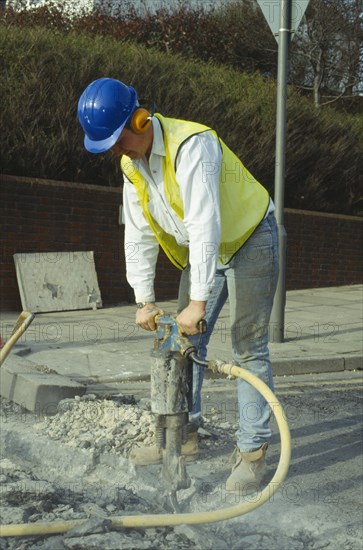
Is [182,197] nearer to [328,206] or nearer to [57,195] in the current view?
[57,195]

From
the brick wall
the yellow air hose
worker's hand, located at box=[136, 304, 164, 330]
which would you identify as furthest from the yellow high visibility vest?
the brick wall

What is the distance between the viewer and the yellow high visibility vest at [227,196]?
3.91 metres

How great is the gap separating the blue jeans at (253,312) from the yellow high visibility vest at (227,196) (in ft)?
0.23

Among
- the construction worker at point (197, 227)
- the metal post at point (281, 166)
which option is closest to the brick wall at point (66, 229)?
the metal post at point (281, 166)

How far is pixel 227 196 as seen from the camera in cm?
404

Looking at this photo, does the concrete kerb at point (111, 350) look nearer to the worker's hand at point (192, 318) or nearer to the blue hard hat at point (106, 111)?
the worker's hand at point (192, 318)

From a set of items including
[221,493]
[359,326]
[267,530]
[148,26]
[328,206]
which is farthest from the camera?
[148,26]

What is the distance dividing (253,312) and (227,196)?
0.60 meters

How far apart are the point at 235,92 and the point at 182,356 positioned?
9867 millimetres

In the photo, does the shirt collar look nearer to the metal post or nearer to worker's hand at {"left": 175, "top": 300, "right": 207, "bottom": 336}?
worker's hand at {"left": 175, "top": 300, "right": 207, "bottom": 336}

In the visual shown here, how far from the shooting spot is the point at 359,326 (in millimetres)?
9734

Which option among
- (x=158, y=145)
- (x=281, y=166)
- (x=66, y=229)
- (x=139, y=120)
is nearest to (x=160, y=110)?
(x=66, y=229)

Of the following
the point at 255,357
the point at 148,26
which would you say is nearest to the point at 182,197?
the point at 255,357

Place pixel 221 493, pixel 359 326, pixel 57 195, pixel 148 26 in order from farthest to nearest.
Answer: pixel 148 26 → pixel 57 195 → pixel 359 326 → pixel 221 493
